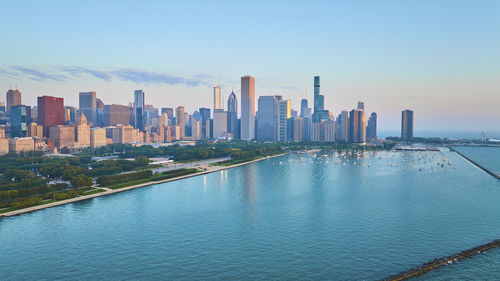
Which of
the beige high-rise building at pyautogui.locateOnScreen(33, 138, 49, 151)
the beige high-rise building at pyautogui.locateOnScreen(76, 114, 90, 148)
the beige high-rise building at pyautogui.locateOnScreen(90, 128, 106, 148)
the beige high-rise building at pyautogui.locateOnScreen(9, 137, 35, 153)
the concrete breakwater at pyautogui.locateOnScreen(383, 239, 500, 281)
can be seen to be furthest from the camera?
the beige high-rise building at pyautogui.locateOnScreen(90, 128, 106, 148)

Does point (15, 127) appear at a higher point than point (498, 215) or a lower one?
higher

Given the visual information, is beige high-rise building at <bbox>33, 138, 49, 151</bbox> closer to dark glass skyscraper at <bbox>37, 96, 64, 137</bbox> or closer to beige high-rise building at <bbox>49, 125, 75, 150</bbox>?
beige high-rise building at <bbox>49, 125, 75, 150</bbox>

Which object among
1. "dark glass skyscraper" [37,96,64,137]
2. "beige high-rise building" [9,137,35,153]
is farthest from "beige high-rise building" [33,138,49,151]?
"dark glass skyscraper" [37,96,64,137]

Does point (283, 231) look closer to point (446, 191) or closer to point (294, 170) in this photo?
point (446, 191)

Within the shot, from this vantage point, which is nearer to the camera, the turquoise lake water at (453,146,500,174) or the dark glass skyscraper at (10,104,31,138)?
the turquoise lake water at (453,146,500,174)

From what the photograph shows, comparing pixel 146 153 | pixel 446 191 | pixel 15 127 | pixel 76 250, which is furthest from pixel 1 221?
pixel 15 127

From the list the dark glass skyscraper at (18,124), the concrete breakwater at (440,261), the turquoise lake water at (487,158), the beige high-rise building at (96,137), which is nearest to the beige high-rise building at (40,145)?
the dark glass skyscraper at (18,124)

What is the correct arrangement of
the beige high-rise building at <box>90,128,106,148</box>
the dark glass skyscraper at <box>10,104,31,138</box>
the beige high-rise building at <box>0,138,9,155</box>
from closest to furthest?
the beige high-rise building at <box>0,138,9,155</box>
the dark glass skyscraper at <box>10,104,31,138</box>
the beige high-rise building at <box>90,128,106,148</box>
